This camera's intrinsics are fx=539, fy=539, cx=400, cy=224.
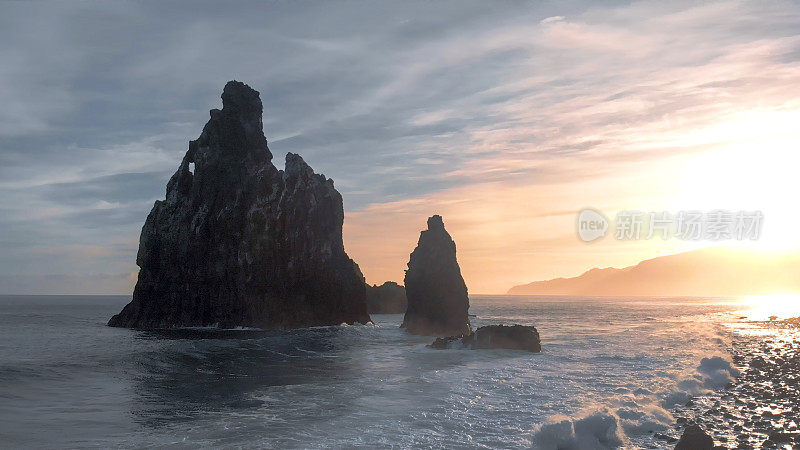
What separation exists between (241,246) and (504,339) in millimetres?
42668

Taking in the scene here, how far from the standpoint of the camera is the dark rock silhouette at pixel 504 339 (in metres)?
44.2

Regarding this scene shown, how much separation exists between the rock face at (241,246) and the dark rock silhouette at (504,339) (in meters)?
31.5

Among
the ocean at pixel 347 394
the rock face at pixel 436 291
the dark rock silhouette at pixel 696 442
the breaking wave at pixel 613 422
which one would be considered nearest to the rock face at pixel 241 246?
the rock face at pixel 436 291

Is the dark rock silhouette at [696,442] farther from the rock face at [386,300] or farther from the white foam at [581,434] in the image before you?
the rock face at [386,300]

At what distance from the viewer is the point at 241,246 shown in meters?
74.2

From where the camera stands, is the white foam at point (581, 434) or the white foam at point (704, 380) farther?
the white foam at point (704, 380)

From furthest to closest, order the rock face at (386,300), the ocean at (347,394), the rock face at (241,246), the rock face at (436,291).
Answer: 1. the rock face at (386,300)
2. the rock face at (241,246)
3. the rock face at (436,291)
4. the ocean at (347,394)

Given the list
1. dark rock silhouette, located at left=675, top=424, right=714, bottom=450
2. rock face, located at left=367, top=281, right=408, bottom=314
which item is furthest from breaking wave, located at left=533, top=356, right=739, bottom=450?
rock face, located at left=367, top=281, right=408, bottom=314

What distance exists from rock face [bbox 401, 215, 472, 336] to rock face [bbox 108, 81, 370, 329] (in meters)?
14.9

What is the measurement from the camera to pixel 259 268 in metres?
73.3

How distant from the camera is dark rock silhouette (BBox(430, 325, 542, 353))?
44250 mm

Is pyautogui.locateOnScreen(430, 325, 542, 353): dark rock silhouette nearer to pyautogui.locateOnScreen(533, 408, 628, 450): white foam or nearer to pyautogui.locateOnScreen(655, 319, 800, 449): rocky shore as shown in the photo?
pyautogui.locateOnScreen(655, 319, 800, 449): rocky shore

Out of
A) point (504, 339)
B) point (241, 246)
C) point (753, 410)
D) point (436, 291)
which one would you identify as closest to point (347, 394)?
point (753, 410)

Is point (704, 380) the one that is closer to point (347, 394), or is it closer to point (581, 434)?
point (581, 434)
